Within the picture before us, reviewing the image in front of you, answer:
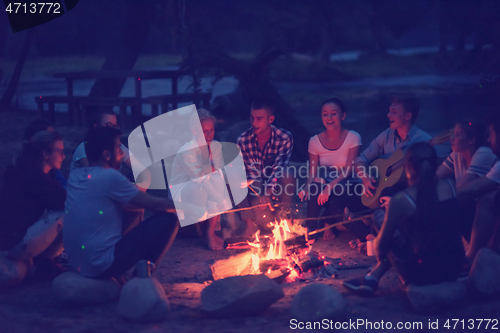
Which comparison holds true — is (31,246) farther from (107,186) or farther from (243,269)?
(243,269)

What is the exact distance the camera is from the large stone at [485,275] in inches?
145

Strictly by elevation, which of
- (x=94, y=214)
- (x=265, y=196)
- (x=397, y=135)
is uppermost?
(x=397, y=135)

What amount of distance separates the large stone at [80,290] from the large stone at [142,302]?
32 centimetres

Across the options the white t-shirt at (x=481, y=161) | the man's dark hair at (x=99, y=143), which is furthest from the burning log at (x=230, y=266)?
the white t-shirt at (x=481, y=161)

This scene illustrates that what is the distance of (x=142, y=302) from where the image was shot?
11.5 ft

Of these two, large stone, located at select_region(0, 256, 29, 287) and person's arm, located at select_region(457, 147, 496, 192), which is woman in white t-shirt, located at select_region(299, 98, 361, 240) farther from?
large stone, located at select_region(0, 256, 29, 287)

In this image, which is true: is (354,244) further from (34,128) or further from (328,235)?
(34,128)

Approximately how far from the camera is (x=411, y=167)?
356cm

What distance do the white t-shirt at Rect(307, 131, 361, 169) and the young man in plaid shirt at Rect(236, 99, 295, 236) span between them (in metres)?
0.36

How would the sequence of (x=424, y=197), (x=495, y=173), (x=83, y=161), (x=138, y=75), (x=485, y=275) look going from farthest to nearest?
(x=138, y=75) < (x=83, y=161) < (x=495, y=173) < (x=485, y=275) < (x=424, y=197)

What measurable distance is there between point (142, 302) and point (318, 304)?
4.14 feet

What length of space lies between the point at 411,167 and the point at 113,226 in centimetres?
230

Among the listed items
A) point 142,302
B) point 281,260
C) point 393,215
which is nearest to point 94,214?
point 142,302

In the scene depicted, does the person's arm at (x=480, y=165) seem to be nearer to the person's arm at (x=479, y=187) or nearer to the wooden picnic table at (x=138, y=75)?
the person's arm at (x=479, y=187)
